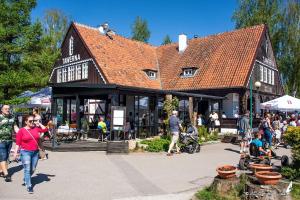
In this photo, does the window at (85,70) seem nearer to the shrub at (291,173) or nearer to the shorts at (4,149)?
the shorts at (4,149)

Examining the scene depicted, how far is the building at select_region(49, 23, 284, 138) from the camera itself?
25875mm

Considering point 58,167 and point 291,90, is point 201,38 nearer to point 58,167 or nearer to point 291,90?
point 291,90

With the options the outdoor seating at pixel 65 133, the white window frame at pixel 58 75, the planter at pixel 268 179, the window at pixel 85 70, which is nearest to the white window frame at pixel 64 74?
the white window frame at pixel 58 75

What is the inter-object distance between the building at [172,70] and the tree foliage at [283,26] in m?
5.89

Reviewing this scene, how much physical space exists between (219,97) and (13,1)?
15008 millimetres

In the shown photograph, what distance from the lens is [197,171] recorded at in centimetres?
1139

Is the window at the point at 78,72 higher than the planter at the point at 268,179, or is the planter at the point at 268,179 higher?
the window at the point at 78,72

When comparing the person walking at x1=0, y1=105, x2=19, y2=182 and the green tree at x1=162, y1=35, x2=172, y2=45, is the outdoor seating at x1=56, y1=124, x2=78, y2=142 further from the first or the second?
the green tree at x1=162, y1=35, x2=172, y2=45

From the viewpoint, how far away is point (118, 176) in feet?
34.0

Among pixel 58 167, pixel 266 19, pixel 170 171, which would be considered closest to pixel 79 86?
pixel 58 167

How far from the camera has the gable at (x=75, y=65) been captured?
90.3 feet

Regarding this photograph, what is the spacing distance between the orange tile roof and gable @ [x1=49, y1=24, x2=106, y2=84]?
0.63m

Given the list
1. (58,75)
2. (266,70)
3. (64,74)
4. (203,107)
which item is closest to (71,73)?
(64,74)

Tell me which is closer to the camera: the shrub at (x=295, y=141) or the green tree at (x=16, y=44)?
the shrub at (x=295, y=141)
